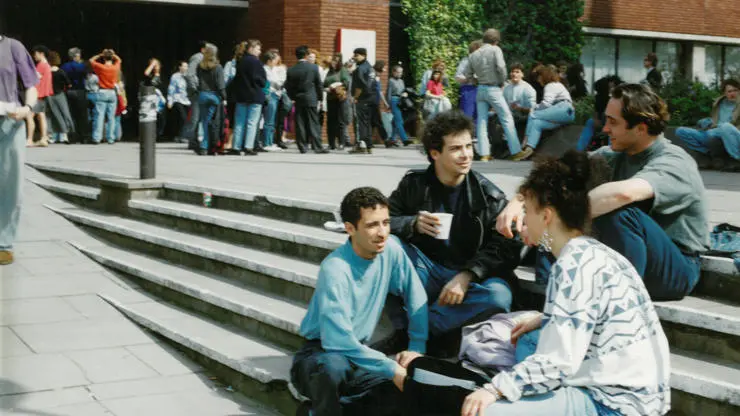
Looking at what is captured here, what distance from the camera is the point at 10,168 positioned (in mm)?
7480

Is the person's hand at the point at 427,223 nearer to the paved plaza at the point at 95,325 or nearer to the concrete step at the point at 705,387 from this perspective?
the concrete step at the point at 705,387

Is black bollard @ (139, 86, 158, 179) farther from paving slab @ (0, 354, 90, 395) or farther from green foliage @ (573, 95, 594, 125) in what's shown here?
green foliage @ (573, 95, 594, 125)

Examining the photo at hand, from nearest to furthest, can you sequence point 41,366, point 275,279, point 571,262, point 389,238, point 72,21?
point 571,262
point 389,238
point 41,366
point 275,279
point 72,21

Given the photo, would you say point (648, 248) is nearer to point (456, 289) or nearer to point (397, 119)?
point (456, 289)

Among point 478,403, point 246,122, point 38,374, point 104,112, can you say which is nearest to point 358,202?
point 478,403

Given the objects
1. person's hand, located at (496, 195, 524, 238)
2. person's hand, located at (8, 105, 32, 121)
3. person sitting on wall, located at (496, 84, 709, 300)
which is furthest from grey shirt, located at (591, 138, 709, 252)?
person's hand, located at (8, 105, 32, 121)

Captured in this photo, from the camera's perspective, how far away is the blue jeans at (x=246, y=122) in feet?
49.4

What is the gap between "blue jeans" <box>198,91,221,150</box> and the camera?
1475cm

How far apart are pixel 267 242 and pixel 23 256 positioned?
2.37m

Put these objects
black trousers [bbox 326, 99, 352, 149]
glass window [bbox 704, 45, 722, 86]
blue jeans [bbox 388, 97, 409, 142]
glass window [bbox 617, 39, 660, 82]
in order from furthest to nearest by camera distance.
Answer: glass window [bbox 704, 45, 722, 86] → glass window [bbox 617, 39, 660, 82] → blue jeans [bbox 388, 97, 409, 142] → black trousers [bbox 326, 99, 352, 149]

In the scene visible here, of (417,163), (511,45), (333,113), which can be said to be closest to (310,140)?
(333,113)

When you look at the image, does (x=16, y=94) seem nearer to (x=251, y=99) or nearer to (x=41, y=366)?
(x=41, y=366)

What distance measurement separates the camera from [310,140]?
16812 millimetres

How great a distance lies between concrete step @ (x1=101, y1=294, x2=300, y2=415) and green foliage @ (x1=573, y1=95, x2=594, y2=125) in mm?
8808
